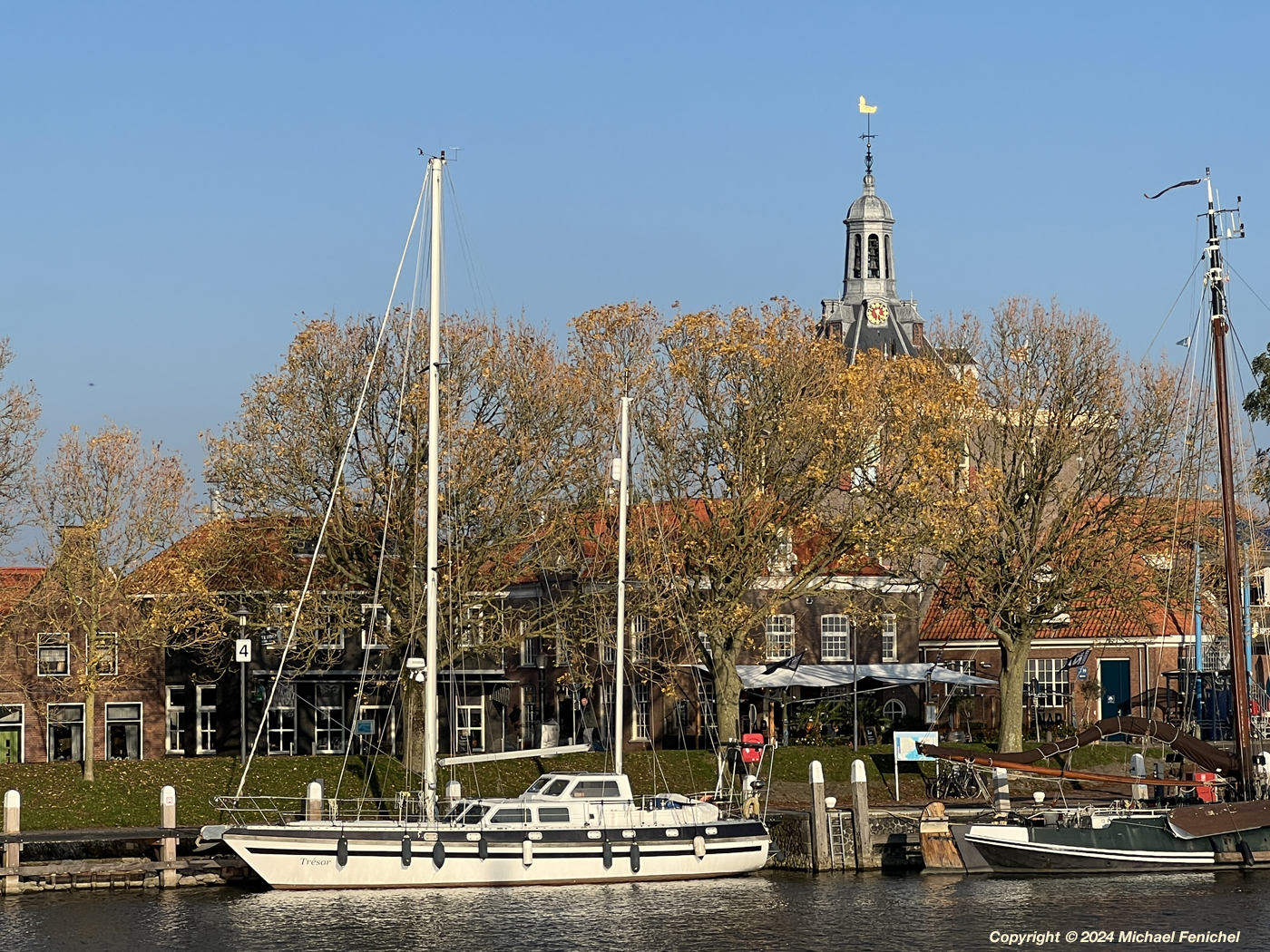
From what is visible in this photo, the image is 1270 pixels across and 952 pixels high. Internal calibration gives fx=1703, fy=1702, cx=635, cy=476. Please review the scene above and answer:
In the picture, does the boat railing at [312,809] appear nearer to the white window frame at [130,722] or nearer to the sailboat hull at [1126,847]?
the sailboat hull at [1126,847]

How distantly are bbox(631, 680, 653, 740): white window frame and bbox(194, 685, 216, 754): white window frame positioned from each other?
59.3 feet

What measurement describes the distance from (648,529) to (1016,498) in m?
13.6

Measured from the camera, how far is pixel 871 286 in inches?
5591

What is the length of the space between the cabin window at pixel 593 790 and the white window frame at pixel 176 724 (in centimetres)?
3283

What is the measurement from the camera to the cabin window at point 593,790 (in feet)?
150

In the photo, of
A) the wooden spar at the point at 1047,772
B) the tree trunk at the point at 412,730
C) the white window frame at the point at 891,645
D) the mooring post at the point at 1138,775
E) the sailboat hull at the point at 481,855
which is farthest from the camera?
the white window frame at the point at 891,645

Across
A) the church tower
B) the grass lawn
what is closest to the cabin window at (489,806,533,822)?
the grass lawn

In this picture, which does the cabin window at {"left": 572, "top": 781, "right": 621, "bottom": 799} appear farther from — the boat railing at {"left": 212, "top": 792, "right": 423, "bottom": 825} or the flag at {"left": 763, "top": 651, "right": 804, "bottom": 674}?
the flag at {"left": 763, "top": 651, "right": 804, "bottom": 674}

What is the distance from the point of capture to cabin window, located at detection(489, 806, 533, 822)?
148 ft

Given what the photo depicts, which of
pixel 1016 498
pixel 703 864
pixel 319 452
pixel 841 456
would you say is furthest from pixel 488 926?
pixel 1016 498

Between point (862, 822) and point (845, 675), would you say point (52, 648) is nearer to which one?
point (845, 675)

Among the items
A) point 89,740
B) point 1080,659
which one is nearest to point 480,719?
point 89,740

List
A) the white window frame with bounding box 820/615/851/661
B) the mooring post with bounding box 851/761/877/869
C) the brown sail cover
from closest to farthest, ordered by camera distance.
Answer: the mooring post with bounding box 851/761/877/869
the brown sail cover
the white window frame with bounding box 820/615/851/661

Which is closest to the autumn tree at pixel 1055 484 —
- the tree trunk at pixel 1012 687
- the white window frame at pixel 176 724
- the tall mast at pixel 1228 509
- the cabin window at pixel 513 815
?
the tree trunk at pixel 1012 687
